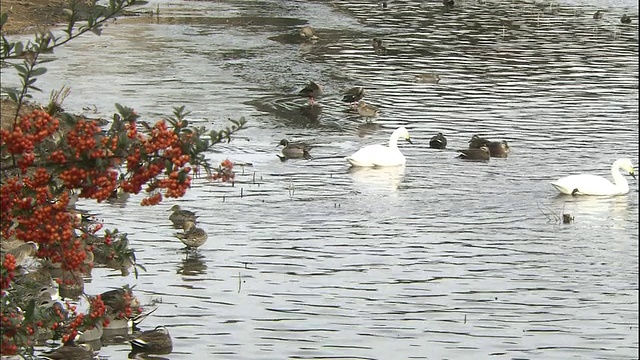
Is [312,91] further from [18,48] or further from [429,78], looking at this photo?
[18,48]

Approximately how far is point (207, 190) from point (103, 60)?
12121 millimetres

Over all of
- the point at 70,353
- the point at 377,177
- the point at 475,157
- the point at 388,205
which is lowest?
the point at 377,177

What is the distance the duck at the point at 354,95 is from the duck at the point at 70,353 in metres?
14.8

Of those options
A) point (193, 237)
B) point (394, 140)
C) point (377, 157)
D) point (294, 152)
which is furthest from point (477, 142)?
point (193, 237)

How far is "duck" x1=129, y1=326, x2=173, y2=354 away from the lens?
11.7 metres

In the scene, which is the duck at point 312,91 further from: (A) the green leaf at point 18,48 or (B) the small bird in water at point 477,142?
(A) the green leaf at point 18,48

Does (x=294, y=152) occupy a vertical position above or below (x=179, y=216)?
below

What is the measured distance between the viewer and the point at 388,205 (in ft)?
59.5

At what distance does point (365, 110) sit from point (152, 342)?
13.3 m

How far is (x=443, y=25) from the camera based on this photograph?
38469mm

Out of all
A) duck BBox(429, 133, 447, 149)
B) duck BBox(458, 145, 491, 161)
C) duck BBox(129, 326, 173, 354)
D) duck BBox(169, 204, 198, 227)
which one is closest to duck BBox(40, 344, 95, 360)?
duck BBox(129, 326, 173, 354)

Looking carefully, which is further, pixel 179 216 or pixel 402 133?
pixel 402 133

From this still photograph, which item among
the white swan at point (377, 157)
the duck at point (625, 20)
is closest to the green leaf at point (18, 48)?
the white swan at point (377, 157)

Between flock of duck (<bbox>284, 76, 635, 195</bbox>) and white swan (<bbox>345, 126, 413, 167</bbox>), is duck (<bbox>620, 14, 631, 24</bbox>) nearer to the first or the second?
flock of duck (<bbox>284, 76, 635, 195</bbox>)
